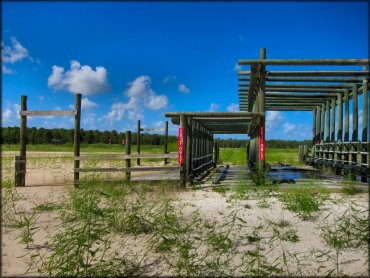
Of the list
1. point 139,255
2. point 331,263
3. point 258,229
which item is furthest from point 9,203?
point 331,263

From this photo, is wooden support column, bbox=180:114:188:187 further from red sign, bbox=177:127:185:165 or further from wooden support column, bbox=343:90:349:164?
wooden support column, bbox=343:90:349:164

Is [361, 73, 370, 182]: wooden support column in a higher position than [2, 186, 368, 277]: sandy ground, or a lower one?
higher

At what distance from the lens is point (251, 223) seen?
6.41 meters

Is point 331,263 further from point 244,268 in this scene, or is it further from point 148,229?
point 148,229

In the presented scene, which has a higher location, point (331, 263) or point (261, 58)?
point (261, 58)

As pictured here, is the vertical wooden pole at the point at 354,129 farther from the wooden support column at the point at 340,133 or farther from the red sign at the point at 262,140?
the red sign at the point at 262,140

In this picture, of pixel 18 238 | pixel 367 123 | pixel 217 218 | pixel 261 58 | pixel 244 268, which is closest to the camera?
pixel 244 268

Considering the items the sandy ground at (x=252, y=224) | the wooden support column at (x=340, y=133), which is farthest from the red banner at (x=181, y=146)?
the wooden support column at (x=340, y=133)

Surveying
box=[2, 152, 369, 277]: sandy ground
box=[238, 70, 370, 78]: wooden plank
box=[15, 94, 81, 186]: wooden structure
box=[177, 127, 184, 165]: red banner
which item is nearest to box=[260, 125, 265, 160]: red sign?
box=[2, 152, 369, 277]: sandy ground

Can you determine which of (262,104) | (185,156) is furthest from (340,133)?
(185,156)

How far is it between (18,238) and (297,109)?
17.5 meters

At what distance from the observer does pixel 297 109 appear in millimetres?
20609

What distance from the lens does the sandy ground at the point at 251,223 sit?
15.8 ft

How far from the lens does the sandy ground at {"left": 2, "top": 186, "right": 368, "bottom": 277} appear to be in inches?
189
